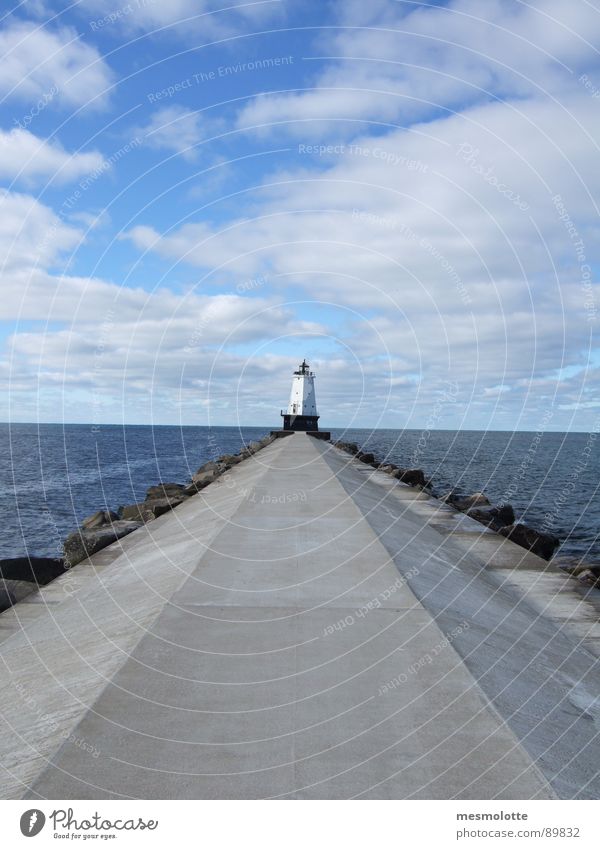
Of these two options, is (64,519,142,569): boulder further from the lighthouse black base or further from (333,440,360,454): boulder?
the lighthouse black base

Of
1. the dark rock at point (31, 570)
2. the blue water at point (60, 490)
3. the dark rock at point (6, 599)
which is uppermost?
the dark rock at point (6, 599)

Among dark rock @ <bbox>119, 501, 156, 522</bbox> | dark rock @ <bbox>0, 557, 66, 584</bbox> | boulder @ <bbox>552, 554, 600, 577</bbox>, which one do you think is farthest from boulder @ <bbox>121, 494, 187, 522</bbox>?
boulder @ <bbox>552, 554, 600, 577</bbox>

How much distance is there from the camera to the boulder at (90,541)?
12.7m

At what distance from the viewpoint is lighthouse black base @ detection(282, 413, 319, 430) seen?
60031mm

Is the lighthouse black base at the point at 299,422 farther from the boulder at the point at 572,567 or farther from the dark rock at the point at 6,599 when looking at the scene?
the dark rock at the point at 6,599

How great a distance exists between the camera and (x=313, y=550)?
27.9 feet

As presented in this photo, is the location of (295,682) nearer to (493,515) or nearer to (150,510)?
(150,510)

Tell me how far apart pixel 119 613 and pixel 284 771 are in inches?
155

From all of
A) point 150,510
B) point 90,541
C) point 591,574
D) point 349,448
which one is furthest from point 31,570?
point 349,448

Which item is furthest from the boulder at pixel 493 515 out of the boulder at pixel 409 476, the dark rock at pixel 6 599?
the dark rock at pixel 6 599

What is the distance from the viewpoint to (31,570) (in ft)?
40.8

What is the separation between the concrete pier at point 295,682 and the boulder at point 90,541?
3.02 metres
